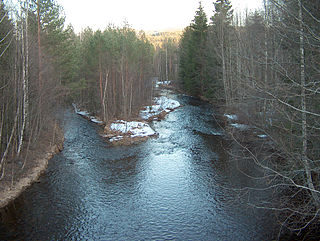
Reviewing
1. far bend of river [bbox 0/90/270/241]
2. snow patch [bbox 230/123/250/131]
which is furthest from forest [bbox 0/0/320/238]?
far bend of river [bbox 0/90/270/241]

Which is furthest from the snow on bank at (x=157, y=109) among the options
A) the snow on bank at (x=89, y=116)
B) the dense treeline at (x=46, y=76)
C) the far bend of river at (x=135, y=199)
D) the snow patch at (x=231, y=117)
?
the far bend of river at (x=135, y=199)

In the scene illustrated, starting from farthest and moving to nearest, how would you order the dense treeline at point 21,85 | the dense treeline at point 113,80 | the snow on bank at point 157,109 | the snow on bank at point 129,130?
the snow on bank at point 157,109
the dense treeline at point 113,80
the snow on bank at point 129,130
the dense treeline at point 21,85

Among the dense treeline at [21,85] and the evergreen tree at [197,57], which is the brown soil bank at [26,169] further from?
the evergreen tree at [197,57]

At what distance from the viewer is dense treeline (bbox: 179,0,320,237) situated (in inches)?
232

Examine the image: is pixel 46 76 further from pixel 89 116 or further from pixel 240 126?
pixel 240 126

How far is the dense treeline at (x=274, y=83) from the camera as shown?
5.89 m

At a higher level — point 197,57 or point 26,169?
point 197,57

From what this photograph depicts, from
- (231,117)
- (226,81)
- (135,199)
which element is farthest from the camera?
(226,81)

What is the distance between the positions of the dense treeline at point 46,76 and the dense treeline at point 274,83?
7716 millimetres

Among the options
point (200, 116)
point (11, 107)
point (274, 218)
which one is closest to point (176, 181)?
point (274, 218)

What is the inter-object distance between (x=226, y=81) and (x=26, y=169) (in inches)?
791

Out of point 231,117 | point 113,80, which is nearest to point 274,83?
point 231,117

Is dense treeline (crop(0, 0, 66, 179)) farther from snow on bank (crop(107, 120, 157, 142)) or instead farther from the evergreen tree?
the evergreen tree

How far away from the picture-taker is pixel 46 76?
15.6 meters
